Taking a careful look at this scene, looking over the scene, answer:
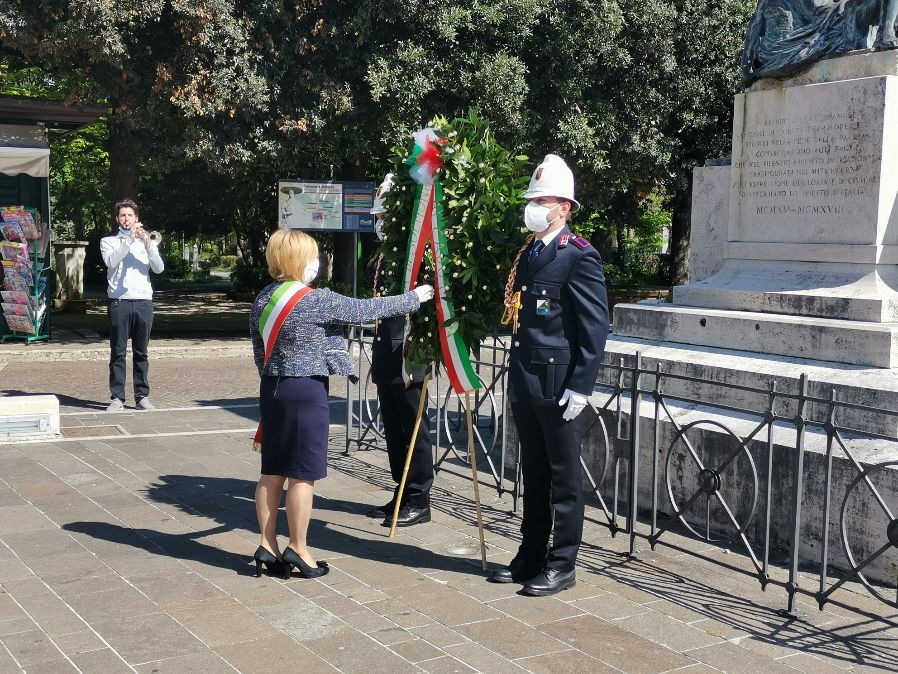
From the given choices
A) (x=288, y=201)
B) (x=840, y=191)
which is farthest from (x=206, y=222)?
(x=840, y=191)

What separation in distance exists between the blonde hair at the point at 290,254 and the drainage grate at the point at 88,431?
186 inches

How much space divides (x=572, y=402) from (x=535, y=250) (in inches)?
33.5

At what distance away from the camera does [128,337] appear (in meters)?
10.8

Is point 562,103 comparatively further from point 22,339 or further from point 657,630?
point 657,630

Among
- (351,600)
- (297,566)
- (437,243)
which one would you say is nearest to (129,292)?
(437,243)

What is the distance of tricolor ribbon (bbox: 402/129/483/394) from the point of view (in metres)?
5.96

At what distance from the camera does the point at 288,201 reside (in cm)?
1708

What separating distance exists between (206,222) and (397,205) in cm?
2980

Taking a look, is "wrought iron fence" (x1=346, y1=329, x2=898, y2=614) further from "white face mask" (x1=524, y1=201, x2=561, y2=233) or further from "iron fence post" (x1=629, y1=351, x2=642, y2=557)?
"white face mask" (x1=524, y1=201, x2=561, y2=233)

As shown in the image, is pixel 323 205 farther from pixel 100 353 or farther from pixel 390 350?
pixel 390 350

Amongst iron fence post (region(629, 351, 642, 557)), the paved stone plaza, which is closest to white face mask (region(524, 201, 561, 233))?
iron fence post (region(629, 351, 642, 557))

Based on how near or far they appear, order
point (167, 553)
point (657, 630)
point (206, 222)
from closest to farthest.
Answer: point (657, 630) < point (167, 553) < point (206, 222)

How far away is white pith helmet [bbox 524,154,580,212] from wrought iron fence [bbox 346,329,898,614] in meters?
1.17

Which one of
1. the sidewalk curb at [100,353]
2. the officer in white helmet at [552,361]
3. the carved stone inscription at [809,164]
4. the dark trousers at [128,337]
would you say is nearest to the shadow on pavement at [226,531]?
the officer in white helmet at [552,361]
